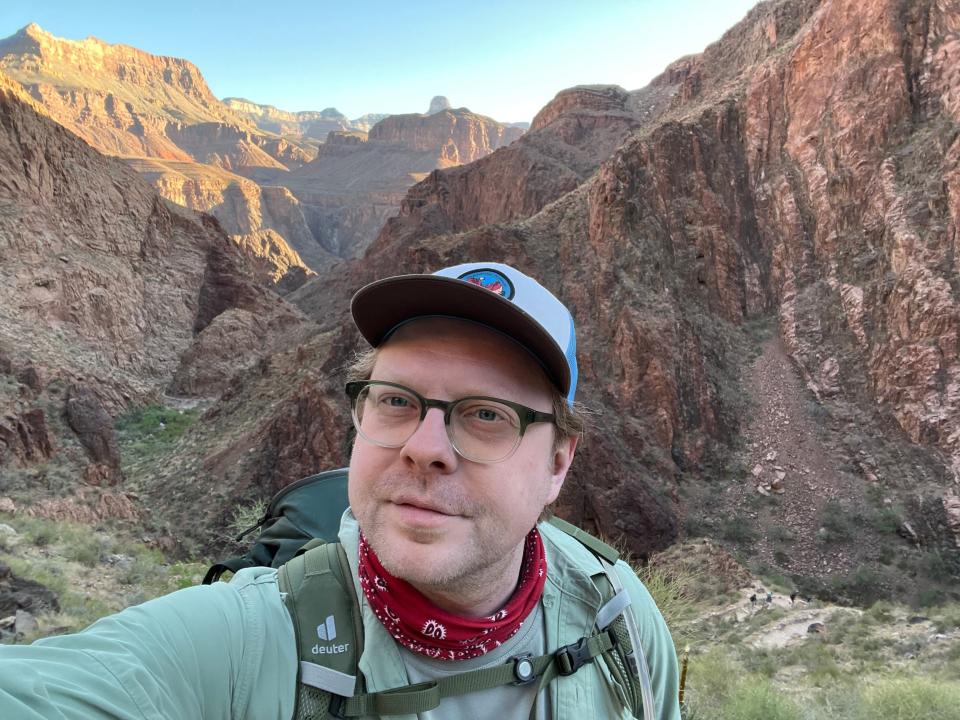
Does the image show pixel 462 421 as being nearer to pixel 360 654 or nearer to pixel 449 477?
pixel 449 477

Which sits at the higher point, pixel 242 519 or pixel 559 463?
pixel 559 463

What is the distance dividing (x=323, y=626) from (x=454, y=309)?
2.51 ft

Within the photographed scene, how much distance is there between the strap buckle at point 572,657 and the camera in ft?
4.80

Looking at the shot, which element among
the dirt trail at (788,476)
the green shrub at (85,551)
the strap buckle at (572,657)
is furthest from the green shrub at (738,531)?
the strap buckle at (572,657)

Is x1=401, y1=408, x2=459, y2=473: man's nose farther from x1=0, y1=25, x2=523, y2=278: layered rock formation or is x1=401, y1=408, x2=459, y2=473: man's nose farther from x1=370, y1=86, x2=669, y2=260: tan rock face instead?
x1=0, y1=25, x2=523, y2=278: layered rock formation

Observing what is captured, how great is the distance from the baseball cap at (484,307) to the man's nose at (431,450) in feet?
0.94

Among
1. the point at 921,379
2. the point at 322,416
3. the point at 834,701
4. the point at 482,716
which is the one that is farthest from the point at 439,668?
the point at 921,379

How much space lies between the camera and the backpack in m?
1.21

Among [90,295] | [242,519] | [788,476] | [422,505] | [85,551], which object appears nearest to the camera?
[422,505]

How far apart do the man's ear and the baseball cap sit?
16 cm

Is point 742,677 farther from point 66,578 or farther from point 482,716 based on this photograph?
point 66,578

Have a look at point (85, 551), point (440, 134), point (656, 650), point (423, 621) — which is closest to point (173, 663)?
point (423, 621)

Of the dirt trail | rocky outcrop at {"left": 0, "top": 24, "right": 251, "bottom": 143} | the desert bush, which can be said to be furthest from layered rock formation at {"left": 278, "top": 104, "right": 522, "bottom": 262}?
the desert bush

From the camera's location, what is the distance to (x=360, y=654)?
50.8 inches
